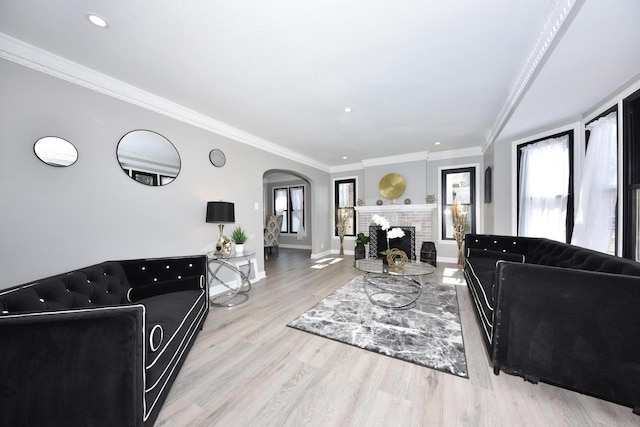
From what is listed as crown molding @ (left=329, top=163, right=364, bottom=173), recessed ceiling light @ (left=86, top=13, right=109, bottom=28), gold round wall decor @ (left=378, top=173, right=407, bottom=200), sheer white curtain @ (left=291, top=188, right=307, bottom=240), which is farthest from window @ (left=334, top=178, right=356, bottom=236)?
recessed ceiling light @ (left=86, top=13, right=109, bottom=28)

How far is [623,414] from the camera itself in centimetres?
132

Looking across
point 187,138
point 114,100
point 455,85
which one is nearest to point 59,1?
point 114,100

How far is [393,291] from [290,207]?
5.34m

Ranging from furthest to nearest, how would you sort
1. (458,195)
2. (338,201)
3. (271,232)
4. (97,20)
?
(338,201)
(271,232)
(458,195)
(97,20)

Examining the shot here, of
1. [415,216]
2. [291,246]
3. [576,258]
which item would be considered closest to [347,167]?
[415,216]

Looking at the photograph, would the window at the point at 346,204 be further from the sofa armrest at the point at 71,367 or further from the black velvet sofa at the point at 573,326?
the sofa armrest at the point at 71,367

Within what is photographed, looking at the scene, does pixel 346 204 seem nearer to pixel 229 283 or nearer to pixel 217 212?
pixel 229 283

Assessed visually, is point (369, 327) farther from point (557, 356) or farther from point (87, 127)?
point (87, 127)

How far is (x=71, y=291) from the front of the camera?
61.3 inches

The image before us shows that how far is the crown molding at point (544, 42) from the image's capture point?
1443 mm

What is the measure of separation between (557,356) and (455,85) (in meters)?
2.56

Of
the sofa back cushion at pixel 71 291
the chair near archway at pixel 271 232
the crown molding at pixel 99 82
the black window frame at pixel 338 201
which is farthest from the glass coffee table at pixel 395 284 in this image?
the chair near archway at pixel 271 232

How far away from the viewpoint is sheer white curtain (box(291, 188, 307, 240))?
Answer: 25.6 feet

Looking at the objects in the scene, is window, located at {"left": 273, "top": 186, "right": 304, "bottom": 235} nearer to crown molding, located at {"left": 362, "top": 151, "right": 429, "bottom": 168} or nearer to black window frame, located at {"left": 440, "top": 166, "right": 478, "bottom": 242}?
crown molding, located at {"left": 362, "top": 151, "right": 429, "bottom": 168}
